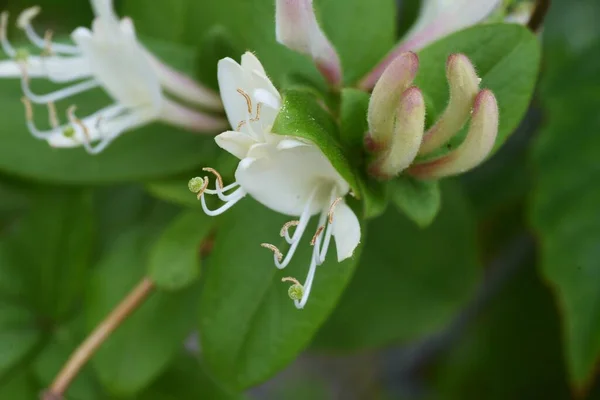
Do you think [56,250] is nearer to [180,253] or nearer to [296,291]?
[180,253]

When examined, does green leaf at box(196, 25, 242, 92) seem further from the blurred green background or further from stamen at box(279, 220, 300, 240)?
stamen at box(279, 220, 300, 240)

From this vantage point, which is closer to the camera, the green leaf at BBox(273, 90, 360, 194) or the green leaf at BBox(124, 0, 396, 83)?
the green leaf at BBox(273, 90, 360, 194)

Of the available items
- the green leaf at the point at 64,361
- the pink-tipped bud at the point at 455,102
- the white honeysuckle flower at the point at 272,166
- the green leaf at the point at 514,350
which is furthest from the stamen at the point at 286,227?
the green leaf at the point at 514,350

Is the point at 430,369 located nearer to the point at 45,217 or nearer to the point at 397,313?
the point at 397,313

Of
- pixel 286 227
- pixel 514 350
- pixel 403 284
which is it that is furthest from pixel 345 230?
pixel 514 350

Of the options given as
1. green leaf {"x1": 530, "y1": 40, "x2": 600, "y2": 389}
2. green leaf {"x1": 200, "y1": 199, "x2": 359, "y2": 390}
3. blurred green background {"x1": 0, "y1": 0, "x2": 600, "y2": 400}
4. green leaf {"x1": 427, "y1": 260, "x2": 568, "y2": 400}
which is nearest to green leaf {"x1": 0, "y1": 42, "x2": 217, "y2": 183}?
blurred green background {"x1": 0, "y1": 0, "x2": 600, "y2": 400}
